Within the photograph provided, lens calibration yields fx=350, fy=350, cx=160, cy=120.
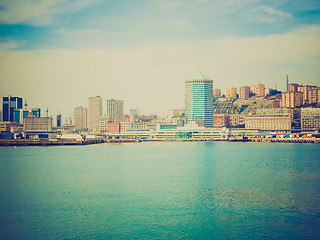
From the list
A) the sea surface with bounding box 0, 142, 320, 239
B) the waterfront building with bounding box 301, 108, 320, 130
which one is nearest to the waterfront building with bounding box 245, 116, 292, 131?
the waterfront building with bounding box 301, 108, 320, 130

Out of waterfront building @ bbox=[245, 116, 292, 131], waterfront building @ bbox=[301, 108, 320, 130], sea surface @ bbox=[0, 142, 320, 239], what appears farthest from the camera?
waterfront building @ bbox=[245, 116, 292, 131]

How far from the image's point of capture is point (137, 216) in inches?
1044

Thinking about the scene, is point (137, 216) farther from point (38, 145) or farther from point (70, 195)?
point (38, 145)

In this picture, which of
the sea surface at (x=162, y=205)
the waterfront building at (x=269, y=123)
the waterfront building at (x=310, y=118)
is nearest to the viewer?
the sea surface at (x=162, y=205)

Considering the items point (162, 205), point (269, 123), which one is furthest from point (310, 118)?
point (162, 205)

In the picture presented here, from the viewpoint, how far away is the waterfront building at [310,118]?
174 metres

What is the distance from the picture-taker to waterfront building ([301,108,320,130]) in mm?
174125

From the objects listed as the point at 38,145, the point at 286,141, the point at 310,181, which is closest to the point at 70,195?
the point at 310,181

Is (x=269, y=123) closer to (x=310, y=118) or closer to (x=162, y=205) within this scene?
(x=310, y=118)

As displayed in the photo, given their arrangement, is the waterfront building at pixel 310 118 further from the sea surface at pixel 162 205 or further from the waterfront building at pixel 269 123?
the sea surface at pixel 162 205

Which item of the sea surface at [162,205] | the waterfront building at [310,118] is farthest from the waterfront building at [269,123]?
the sea surface at [162,205]

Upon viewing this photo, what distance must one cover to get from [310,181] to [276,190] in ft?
22.7

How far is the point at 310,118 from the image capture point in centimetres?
17625

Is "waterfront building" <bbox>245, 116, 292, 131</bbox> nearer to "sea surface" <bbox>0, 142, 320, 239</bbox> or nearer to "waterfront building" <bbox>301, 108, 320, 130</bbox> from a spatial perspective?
"waterfront building" <bbox>301, 108, 320, 130</bbox>
